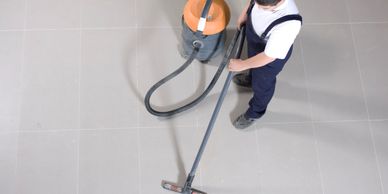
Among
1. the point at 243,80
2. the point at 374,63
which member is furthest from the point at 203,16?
the point at 374,63

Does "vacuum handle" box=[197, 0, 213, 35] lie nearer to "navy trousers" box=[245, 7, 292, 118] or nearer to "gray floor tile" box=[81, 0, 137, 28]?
"navy trousers" box=[245, 7, 292, 118]

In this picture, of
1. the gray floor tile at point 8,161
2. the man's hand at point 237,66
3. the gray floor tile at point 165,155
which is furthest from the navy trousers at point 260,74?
the gray floor tile at point 8,161

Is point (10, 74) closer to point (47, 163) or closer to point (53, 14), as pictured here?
point (53, 14)

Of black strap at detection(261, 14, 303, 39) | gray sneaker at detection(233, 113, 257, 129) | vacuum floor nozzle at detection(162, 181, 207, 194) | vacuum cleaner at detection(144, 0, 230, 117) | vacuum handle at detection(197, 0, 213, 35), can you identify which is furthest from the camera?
gray sneaker at detection(233, 113, 257, 129)

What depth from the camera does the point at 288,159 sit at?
1763 mm

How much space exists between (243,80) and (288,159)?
458 mm

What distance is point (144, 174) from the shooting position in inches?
67.0

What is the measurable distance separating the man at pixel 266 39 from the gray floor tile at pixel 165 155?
0.36m

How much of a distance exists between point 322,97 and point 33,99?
1505 mm

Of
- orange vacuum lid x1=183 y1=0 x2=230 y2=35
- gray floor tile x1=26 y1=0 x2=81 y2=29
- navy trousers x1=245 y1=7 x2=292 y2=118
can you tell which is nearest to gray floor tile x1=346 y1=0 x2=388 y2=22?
navy trousers x1=245 y1=7 x2=292 y2=118

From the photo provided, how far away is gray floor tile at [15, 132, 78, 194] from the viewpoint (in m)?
1.67

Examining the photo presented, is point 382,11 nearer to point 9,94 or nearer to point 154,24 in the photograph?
point 154,24

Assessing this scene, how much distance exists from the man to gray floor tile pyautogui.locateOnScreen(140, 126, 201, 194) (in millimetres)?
363

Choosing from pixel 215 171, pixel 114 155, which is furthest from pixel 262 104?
pixel 114 155
